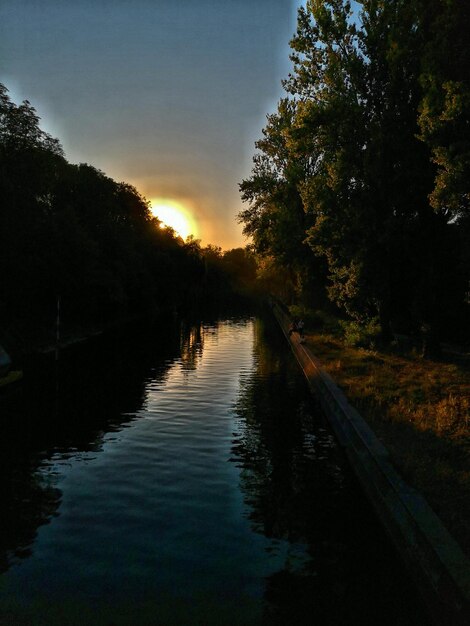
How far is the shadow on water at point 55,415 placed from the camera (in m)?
8.69

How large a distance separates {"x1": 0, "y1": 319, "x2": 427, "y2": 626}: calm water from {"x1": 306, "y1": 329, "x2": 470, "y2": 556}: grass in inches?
43.2

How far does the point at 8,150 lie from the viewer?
31250mm

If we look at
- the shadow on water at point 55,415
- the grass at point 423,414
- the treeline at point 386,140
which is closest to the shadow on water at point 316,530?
the grass at point 423,414

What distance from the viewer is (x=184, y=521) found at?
841 centimetres

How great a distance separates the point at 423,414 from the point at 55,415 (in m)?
10.1

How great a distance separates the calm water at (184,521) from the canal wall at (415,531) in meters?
0.28

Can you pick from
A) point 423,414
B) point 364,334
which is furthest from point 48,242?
point 423,414

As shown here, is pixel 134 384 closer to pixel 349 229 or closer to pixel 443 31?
pixel 349 229

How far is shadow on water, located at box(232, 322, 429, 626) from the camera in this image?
6.25 metres

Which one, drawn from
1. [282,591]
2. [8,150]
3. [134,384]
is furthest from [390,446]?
[8,150]

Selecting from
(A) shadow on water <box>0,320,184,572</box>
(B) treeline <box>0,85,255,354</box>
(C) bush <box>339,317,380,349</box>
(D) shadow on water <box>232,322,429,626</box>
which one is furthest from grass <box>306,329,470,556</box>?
(B) treeline <box>0,85,255,354</box>

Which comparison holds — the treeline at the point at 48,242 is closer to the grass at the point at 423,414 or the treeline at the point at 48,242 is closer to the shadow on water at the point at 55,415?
the shadow on water at the point at 55,415

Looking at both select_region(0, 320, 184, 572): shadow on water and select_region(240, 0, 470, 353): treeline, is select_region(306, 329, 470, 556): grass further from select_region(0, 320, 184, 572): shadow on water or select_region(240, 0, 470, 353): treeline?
select_region(0, 320, 184, 572): shadow on water

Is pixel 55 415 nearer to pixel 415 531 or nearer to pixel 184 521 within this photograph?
pixel 184 521
